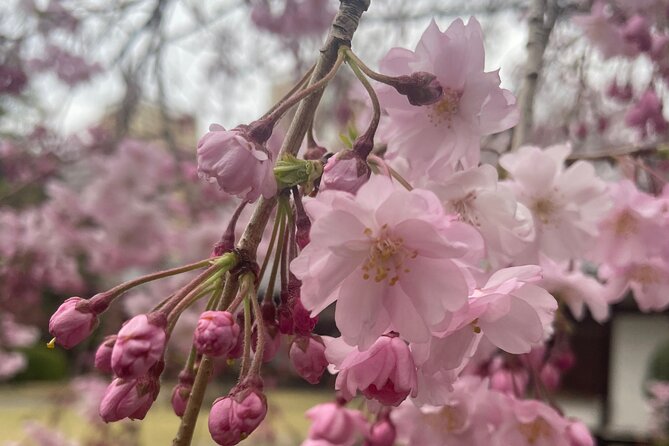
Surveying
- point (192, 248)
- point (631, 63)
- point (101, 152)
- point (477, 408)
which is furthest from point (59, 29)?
point (477, 408)

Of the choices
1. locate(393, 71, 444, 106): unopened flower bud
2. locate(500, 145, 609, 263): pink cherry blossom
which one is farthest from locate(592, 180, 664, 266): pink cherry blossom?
locate(393, 71, 444, 106): unopened flower bud

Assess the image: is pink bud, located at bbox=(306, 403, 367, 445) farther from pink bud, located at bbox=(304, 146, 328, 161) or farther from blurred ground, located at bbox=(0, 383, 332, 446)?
blurred ground, located at bbox=(0, 383, 332, 446)

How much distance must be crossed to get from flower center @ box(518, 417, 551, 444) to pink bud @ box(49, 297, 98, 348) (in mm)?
735

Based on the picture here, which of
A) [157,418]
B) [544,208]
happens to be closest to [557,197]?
[544,208]

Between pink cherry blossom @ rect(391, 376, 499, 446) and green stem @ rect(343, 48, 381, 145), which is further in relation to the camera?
pink cherry blossom @ rect(391, 376, 499, 446)

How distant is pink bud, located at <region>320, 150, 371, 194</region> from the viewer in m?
0.61

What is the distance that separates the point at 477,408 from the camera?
3.61 ft

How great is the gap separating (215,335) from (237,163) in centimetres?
16

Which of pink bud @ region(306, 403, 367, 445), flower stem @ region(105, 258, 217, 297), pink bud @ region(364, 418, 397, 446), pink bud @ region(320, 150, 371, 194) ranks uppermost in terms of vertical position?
pink bud @ region(320, 150, 371, 194)

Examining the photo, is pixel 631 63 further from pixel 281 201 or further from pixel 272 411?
pixel 272 411

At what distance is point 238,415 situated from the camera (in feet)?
1.97

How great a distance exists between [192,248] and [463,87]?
9.65 ft

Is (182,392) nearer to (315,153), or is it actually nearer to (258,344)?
(258,344)

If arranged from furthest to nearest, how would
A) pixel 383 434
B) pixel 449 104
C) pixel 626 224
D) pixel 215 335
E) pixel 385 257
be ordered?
pixel 626 224 < pixel 383 434 < pixel 449 104 < pixel 385 257 < pixel 215 335
